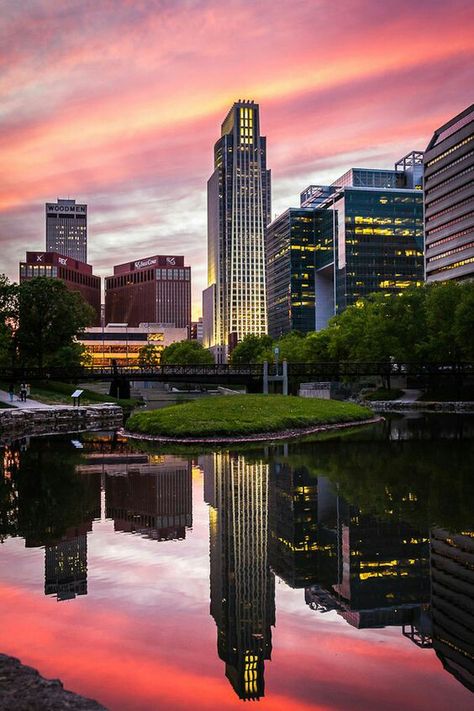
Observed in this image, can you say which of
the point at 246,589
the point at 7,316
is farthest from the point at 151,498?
the point at 7,316

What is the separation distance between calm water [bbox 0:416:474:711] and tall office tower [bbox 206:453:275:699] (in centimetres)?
5

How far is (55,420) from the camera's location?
65875mm

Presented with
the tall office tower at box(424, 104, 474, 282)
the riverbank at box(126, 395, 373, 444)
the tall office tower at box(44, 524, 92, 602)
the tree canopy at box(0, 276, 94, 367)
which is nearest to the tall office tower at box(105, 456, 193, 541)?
the tall office tower at box(44, 524, 92, 602)

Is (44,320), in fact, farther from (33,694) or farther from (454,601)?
(33,694)

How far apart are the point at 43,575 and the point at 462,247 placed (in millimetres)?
173794

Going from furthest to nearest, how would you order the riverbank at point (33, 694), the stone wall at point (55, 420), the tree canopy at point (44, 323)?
the tree canopy at point (44, 323) < the stone wall at point (55, 420) < the riverbank at point (33, 694)

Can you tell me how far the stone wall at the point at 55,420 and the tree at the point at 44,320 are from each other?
1405 inches

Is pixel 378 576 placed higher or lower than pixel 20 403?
lower

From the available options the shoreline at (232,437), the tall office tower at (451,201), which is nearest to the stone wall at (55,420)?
the shoreline at (232,437)

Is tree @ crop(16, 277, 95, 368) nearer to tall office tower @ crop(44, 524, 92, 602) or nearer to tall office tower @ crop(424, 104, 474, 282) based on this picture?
tall office tower @ crop(44, 524, 92, 602)

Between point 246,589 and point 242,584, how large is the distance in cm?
35

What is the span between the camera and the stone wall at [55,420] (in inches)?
2272

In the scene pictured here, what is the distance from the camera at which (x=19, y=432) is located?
57.3m

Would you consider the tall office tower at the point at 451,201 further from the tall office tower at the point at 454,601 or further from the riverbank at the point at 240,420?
the tall office tower at the point at 454,601
